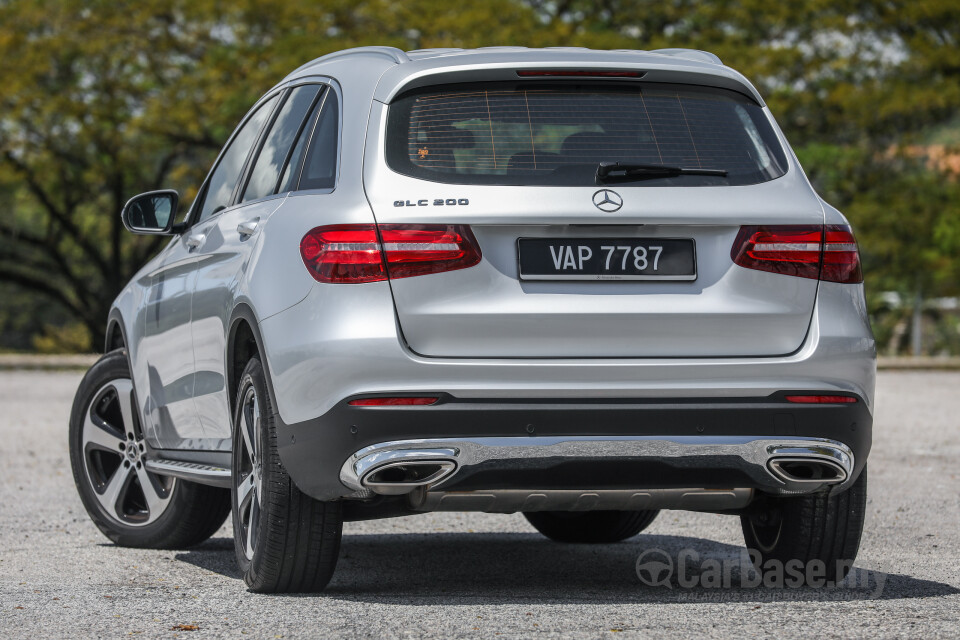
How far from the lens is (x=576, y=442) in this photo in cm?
489

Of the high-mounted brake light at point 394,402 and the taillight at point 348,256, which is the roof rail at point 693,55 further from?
the high-mounted brake light at point 394,402

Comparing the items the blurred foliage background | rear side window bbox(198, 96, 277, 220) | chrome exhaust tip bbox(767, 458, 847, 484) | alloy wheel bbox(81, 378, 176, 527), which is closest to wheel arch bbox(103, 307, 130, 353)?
alloy wheel bbox(81, 378, 176, 527)

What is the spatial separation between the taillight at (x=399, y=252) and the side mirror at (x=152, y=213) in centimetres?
210

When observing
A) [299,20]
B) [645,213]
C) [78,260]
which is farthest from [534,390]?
[78,260]

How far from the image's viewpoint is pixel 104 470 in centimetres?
746

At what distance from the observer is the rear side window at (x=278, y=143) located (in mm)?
5879

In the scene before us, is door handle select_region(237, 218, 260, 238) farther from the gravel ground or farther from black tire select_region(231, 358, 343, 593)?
the gravel ground

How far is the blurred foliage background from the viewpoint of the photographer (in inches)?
1206

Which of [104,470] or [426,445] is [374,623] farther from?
[104,470]

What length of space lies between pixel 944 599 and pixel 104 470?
12.9ft

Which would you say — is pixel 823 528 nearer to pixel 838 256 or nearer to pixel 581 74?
pixel 838 256

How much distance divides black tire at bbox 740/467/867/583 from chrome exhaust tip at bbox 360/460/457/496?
1.48 m

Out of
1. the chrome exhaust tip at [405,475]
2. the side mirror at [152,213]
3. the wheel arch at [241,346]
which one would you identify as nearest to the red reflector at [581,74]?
the wheel arch at [241,346]

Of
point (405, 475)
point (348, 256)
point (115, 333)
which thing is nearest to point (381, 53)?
point (348, 256)
